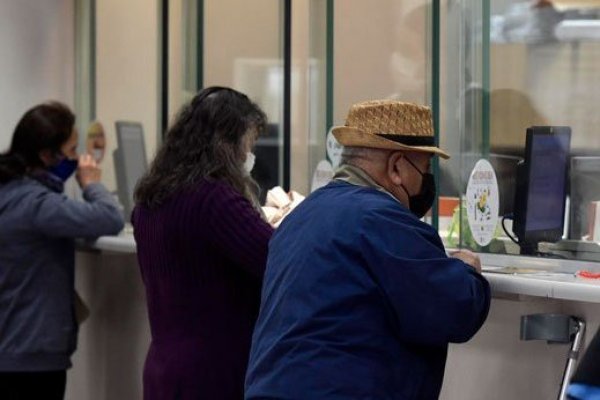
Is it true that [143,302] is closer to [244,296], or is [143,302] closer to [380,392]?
A: [244,296]

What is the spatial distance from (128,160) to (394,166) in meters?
2.16

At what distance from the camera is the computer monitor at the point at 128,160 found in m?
4.06

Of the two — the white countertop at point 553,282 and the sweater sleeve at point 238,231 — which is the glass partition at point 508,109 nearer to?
the white countertop at point 553,282

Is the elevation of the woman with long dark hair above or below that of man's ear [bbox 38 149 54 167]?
below

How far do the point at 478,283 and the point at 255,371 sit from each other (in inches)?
16.8

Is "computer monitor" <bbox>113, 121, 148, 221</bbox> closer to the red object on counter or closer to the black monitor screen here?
the black monitor screen

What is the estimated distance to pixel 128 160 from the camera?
13.4ft

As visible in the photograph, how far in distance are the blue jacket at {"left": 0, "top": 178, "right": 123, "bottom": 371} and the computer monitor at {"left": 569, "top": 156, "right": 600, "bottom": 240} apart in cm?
153

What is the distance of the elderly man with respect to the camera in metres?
1.87

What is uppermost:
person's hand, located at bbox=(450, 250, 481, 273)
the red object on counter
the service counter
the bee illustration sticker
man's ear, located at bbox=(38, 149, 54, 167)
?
man's ear, located at bbox=(38, 149, 54, 167)

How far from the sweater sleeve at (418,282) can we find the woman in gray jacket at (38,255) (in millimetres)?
1721

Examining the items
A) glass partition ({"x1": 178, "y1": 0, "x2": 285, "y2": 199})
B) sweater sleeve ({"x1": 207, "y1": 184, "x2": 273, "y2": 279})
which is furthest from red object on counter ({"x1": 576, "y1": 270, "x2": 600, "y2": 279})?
glass partition ({"x1": 178, "y1": 0, "x2": 285, "y2": 199})

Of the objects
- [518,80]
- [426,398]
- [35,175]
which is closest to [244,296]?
[426,398]

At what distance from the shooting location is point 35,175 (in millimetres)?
3447
